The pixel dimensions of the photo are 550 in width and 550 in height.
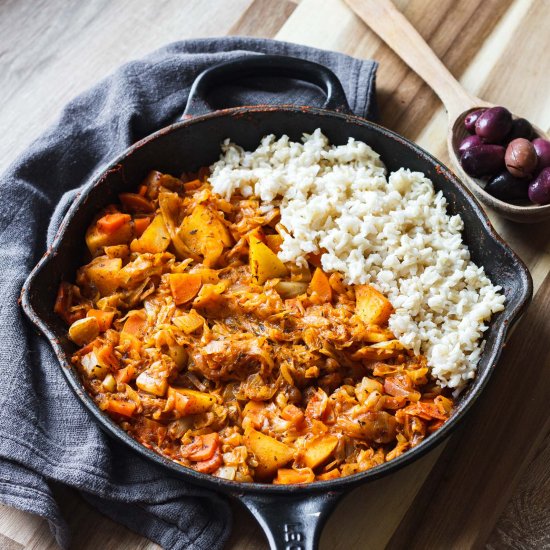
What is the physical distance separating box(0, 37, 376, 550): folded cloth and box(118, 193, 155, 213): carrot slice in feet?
0.46

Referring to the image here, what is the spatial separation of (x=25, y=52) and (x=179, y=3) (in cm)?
75

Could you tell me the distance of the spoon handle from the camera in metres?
3.37

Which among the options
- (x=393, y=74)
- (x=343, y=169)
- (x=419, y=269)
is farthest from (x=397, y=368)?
(x=393, y=74)

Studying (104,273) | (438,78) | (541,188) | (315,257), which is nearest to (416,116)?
(438,78)

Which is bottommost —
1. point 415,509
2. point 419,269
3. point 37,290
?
point 415,509

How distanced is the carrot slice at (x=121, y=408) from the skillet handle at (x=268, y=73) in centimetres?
117

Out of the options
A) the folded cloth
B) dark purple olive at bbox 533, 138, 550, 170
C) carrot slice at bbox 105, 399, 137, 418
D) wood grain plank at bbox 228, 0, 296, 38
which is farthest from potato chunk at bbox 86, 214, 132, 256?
dark purple olive at bbox 533, 138, 550, 170

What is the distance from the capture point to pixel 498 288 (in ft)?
9.17

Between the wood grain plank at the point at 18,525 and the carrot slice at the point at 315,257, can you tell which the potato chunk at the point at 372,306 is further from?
the wood grain plank at the point at 18,525

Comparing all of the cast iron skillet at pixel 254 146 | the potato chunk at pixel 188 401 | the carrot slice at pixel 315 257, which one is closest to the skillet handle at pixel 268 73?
the cast iron skillet at pixel 254 146

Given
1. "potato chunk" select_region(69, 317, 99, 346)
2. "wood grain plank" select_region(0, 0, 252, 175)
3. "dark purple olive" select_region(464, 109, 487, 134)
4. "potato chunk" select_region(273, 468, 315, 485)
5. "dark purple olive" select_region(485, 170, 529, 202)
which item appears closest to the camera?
"potato chunk" select_region(273, 468, 315, 485)

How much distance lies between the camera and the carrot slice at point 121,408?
259 cm

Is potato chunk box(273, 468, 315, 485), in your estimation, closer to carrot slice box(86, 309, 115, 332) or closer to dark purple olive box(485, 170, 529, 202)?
carrot slice box(86, 309, 115, 332)

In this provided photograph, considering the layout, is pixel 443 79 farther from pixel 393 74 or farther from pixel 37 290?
pixel 37 290
